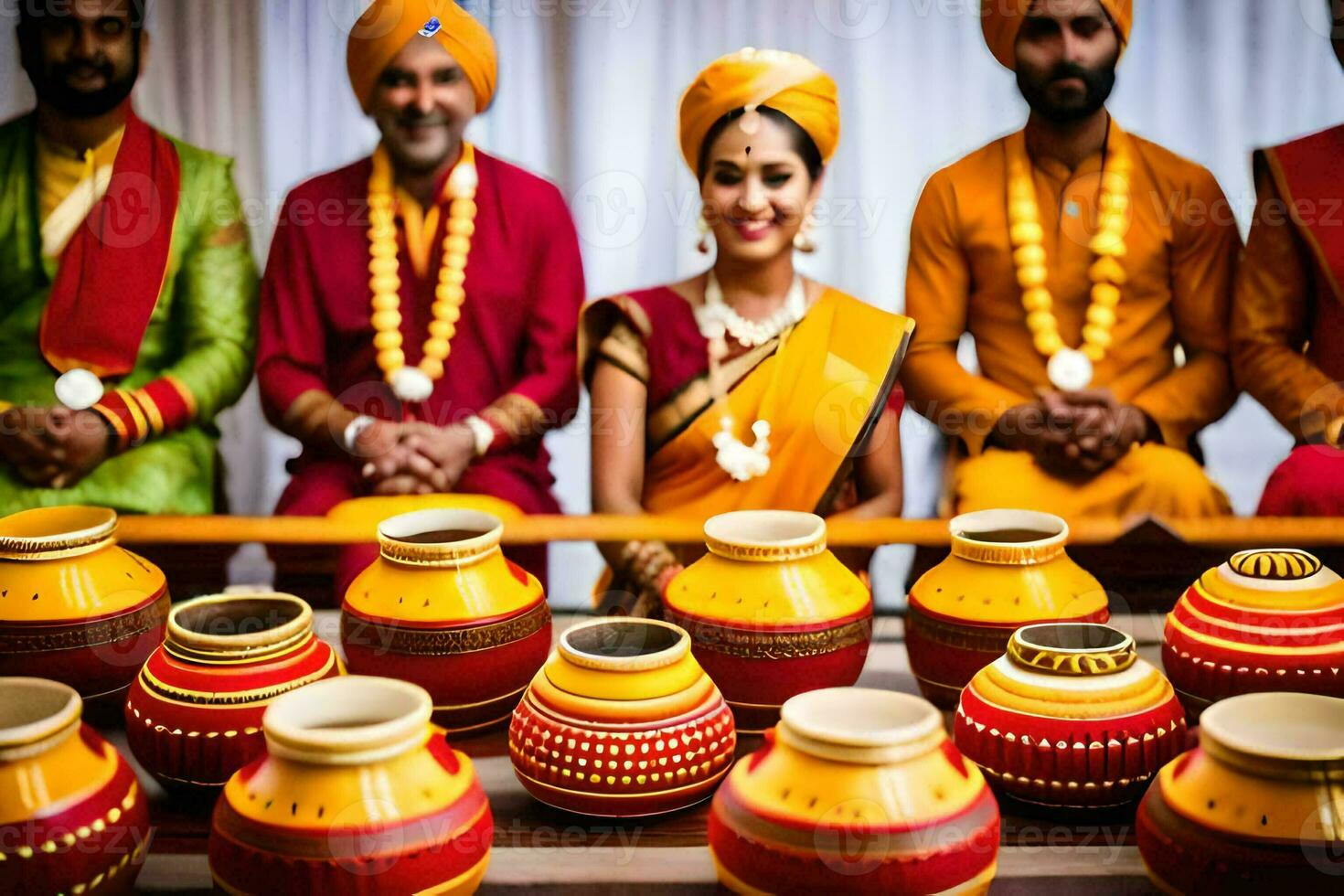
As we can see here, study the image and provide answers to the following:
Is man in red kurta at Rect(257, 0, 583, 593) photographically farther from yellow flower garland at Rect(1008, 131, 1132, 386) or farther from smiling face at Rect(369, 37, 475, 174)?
yellow flower garland at Rect(1008, 131, 1132, 386)

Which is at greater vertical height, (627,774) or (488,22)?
(488,22)

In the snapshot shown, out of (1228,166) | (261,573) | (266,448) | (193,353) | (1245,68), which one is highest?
(1245,68)

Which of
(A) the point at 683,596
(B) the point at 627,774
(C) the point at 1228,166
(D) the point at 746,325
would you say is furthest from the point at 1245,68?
(B) the point at 627,774

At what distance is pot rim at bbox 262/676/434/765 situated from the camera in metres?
1.00

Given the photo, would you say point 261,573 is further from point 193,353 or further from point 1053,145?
point 1053,145

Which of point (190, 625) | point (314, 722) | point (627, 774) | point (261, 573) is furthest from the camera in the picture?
point (261, 573)

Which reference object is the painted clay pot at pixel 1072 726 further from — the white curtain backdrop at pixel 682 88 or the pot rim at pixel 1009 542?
the white curtain backdrop at pixel 682 88

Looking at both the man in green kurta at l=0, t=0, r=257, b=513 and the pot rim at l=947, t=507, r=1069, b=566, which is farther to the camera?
the man in green kurta at l=0, t=0, r=257, b=513

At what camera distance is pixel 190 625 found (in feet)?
4.31

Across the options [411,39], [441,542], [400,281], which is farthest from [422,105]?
[441,542]

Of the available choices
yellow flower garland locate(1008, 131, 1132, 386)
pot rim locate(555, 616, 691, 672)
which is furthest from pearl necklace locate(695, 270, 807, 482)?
pot rim locate(555, 616, 691, 672)

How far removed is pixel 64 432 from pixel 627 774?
127cm

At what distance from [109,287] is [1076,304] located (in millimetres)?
1482

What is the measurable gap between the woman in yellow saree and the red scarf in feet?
2.36
